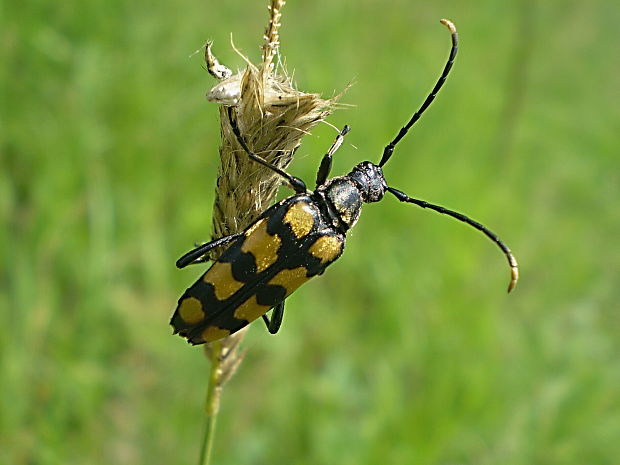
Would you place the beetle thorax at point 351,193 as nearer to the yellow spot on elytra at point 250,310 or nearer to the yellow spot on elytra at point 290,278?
the yellow spot on elytra at point 290,278

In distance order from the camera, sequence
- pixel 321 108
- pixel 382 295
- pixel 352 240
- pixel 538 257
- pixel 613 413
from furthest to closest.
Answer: pixel 538 257 → pixel 352 240 → pixel 382 295 → pixel 613 413 → pixel 321 108

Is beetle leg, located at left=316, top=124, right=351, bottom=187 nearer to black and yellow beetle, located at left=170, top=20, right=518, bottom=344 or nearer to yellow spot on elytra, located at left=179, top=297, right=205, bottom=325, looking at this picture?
black and yellow beetle, located at left=170, top=20, right=518, bottom=344

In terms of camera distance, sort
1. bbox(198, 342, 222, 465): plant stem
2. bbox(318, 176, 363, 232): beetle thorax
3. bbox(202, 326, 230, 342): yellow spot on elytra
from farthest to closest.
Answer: bbox(318, 176, 363, 232): beetle thorax, bbox(202, 326, 230, 342): yellow spot on elytra, bbox(198, 342, 222, 465): plant stem

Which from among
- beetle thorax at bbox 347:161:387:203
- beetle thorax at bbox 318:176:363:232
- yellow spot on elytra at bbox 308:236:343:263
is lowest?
yellow spot on elytra at bbox 308:236:343:263

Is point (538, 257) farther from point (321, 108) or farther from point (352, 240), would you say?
point (321, 108)

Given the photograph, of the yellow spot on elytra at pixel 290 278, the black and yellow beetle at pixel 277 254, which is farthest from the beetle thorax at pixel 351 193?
the yellow spot on elytra at pixel 290 278

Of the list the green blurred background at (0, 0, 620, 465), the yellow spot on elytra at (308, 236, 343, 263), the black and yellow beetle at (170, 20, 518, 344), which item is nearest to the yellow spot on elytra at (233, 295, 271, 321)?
the black and yellow beetle at (170, 20, 518, 344)

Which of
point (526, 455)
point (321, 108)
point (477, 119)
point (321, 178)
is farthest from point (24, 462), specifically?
point (477, 119)
